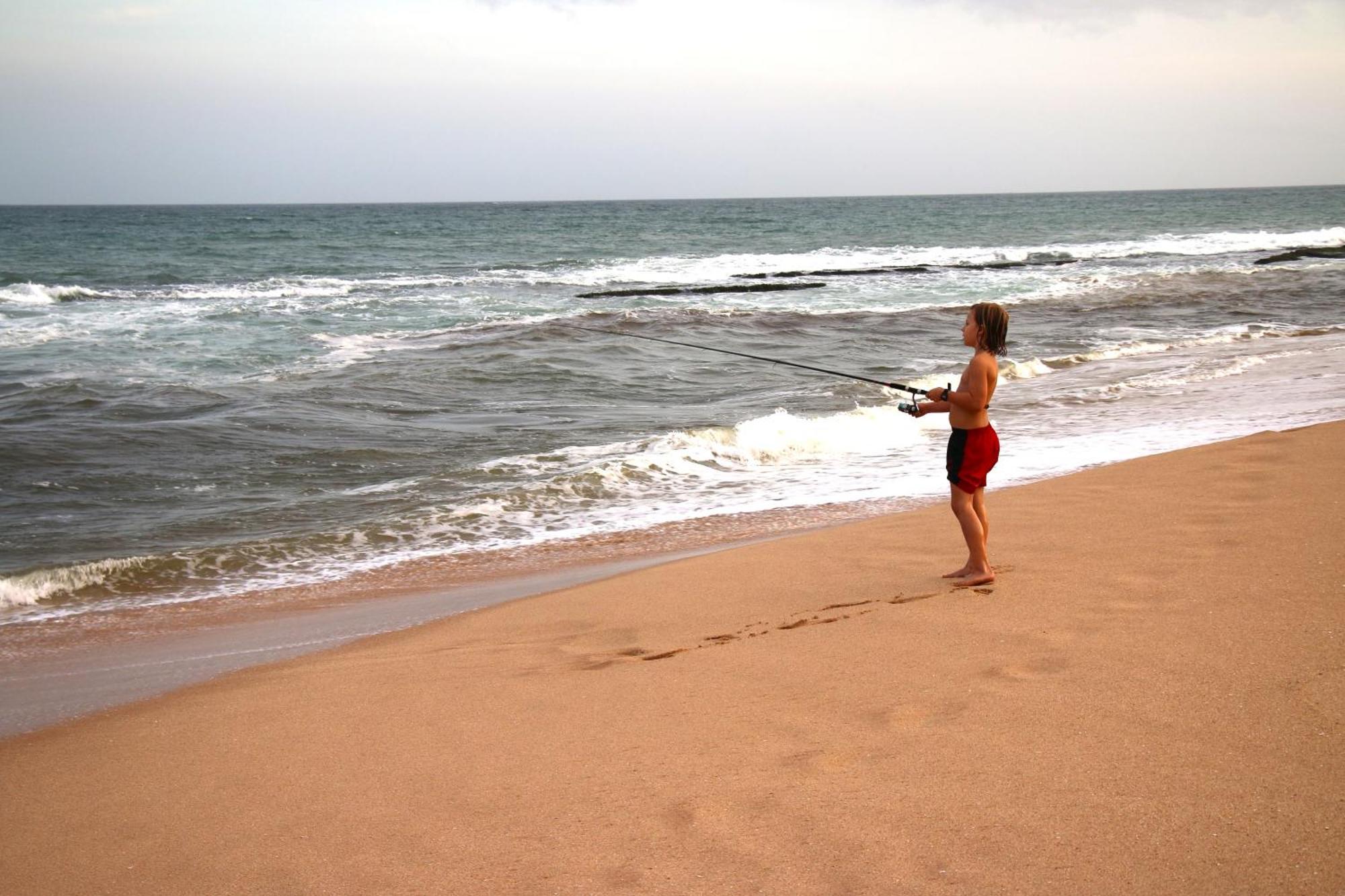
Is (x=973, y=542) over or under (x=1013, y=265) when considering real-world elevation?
under

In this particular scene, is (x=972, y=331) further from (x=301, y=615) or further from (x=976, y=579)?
(x=301, y=615)

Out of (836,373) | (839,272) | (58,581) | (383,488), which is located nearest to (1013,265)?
(839,272)

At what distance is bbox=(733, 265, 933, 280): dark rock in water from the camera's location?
29000mm

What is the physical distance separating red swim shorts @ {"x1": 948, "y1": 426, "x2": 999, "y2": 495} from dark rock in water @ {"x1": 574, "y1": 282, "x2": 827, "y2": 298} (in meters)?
19.0

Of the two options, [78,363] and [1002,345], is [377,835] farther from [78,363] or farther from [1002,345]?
[78,363]

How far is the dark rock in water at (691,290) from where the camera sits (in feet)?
77.3

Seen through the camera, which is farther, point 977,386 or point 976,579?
point 977,386

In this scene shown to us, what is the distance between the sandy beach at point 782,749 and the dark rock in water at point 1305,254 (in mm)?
28363

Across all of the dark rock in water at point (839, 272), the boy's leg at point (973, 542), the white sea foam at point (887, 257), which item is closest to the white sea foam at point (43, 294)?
the white sea foam at point (887, 257)

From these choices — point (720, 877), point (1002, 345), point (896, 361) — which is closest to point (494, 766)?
point (720, 877)

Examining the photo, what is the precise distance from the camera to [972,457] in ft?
15.0

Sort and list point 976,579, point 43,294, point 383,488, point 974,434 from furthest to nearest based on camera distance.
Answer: point 43,294 < point 383,488 < point 974,434 < point 976,579

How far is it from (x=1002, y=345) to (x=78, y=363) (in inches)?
505

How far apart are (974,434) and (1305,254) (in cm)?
3144
